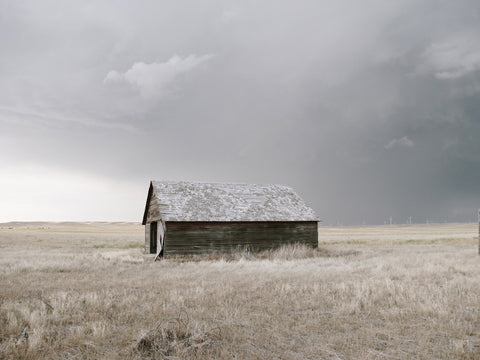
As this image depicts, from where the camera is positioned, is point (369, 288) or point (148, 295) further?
point (369, 288)

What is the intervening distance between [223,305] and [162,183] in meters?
16.2

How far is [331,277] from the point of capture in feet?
39.9

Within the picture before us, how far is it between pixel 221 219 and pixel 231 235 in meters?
1.23

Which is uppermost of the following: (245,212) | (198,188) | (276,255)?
(198,188)

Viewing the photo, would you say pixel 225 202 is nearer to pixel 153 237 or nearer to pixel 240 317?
pixel 153 237

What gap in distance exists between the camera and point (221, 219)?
2091cm

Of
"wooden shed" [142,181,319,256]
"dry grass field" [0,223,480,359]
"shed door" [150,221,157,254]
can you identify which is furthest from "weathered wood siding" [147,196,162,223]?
"dry grass field" [0,223,480,359]

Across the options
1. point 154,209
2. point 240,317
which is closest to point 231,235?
point 154,209

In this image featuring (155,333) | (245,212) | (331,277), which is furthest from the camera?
(245,212)

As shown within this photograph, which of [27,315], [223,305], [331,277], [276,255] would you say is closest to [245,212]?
[276,255]

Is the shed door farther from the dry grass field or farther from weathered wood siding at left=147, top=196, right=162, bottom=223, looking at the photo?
the dry grass field

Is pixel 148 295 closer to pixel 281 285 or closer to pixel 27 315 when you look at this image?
pixel 27 315

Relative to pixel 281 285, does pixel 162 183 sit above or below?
above

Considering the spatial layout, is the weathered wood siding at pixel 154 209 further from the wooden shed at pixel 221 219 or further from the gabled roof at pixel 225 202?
the gabled roof at pixel 225 202
